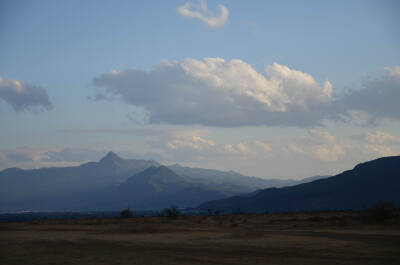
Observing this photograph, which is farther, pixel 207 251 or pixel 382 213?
pixel 382 213

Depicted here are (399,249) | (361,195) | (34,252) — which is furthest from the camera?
(361,195)

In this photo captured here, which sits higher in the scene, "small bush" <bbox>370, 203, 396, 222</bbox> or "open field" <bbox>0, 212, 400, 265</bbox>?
"small bush" <bbox>370, 203, 396, 222</bbox>

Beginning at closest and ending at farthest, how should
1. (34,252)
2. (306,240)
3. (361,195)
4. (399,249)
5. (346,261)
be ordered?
(346,261) < (399,249) < (34,252) < (306,240) < (361,195)

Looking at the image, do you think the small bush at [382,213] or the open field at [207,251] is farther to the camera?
the small bush at [382,213]

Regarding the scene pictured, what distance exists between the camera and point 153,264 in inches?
827

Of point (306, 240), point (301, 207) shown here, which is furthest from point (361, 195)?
point (306, 240)

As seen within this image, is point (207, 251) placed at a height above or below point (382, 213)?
below

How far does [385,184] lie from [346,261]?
175315mm

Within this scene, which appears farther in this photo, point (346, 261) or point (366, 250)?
point (366, 250)

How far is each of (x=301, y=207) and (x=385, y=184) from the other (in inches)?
1496

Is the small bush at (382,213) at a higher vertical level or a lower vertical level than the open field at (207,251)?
higher

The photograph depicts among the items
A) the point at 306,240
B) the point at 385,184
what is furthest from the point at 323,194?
the point at 306,240

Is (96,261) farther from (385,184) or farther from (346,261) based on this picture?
(385,184)

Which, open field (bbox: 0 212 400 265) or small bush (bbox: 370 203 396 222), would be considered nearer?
open field (bbox: 0 212 400 265)
